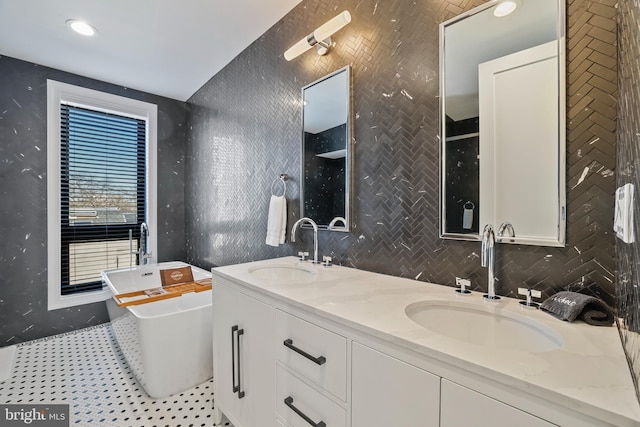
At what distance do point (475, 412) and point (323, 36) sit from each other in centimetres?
175

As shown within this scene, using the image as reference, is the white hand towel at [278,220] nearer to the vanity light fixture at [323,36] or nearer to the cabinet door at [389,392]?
the vanity light fixture at [323,36]

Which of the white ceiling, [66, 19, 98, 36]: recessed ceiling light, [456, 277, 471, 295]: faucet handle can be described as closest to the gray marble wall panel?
the white ceiling

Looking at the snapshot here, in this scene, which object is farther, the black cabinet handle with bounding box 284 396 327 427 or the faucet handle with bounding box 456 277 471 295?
the faucet handle with bounding box 456 277 471 295

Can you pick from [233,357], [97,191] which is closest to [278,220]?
[233,357]

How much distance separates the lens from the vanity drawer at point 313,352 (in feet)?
2.91

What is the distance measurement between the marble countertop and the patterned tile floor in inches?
45.7

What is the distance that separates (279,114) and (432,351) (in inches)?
75.6

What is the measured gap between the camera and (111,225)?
10.2ft

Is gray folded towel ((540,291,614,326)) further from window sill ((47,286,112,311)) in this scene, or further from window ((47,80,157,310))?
window ((47,80,157,310))

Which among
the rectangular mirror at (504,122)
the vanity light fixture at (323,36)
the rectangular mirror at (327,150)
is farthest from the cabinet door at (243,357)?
the vanity light fixture at (323,36)

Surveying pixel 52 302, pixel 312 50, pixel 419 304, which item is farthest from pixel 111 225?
pixel 419 304

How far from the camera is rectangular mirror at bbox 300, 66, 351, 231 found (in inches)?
63.7

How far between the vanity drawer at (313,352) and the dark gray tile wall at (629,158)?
0.67 metres

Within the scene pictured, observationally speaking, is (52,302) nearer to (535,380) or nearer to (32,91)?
(32,91)
